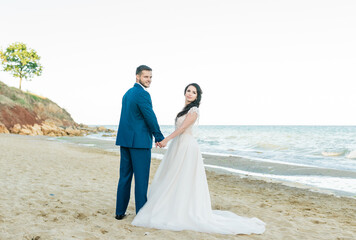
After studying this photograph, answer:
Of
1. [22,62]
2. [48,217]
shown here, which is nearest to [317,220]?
[48,217]

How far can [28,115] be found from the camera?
2903 cm

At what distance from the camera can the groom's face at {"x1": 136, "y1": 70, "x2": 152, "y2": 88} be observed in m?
3.96

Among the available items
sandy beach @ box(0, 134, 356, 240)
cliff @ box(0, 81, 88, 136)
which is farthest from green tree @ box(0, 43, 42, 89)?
sandy beach @ box(0, 134, 356, 240)

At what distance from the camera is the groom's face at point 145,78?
156 inches

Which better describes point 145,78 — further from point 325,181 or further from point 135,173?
point 325,181

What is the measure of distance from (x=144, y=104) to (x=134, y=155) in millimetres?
716

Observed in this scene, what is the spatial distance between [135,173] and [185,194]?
0.75 m

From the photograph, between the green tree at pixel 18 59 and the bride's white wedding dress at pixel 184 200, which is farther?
the green tree at pixel 18 59

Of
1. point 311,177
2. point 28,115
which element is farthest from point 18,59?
point 311,177

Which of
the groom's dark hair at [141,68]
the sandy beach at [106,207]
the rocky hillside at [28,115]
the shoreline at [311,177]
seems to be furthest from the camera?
the rocky hillside at [28,115]

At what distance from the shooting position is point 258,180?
927 centimetres

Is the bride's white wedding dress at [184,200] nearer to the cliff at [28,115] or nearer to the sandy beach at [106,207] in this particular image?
the sandy beach at [106,207]

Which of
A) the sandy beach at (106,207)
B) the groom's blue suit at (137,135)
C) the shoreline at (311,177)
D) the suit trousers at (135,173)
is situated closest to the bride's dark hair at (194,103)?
the groom's blue suit at (137,135)

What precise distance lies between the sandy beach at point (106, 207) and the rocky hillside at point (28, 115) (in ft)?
64.9
